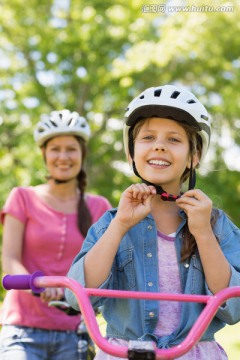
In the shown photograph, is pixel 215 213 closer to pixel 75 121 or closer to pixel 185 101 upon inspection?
pixel 185 101

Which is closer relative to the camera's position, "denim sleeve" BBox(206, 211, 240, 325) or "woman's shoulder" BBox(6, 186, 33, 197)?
"denim sleeve" BBox(206, 211, 240, 325)

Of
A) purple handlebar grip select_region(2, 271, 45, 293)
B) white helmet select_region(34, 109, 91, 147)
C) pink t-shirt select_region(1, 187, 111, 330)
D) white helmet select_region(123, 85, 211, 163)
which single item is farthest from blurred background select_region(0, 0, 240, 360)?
purple handlebar grip select_region(2, 271, 45, 293)

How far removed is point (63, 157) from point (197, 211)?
8.90 feet

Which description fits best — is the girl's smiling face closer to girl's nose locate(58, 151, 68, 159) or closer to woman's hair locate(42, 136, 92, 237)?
woman's hair locate(42, 136, 92, 237)

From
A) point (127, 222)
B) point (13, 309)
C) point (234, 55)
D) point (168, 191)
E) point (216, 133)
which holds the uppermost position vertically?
point (234, 55)

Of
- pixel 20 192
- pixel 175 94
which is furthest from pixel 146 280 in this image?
pixel 20 192

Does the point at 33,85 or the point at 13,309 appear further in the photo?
the point at 33,85

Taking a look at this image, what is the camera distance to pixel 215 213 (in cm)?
342

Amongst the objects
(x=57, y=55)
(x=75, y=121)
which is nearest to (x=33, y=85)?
(x=57, y=55)

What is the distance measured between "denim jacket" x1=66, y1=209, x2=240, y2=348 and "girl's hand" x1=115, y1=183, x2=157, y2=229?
9.0 inches

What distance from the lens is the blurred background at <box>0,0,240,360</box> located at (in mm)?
18297

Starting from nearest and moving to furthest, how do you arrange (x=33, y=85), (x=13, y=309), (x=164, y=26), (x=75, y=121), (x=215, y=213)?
1. (x=215, y=213)
2. (x=13, y=309)
3. (x=75, y=121)
4. (x=164, y=26)
5. (x=33, y=85)

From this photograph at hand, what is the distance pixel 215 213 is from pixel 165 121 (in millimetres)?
543

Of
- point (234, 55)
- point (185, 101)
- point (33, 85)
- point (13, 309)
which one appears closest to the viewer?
point (185, 101)
